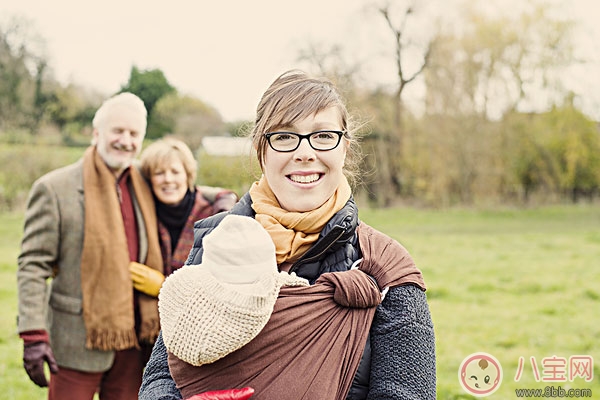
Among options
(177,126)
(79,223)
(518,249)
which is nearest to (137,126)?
(79,223)

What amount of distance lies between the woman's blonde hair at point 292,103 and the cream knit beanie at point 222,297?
429mm

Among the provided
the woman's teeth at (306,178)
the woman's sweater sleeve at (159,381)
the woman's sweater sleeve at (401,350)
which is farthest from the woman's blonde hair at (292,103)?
the woman's sweater sleeve at (159,381)

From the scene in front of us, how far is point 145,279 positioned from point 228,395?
2187 mm

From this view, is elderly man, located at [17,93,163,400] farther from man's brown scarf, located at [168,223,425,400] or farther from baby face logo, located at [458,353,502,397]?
baby face logo, located at [458,353,502,397]

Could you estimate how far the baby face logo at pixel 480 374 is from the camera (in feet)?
18.4

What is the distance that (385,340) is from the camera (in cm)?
Result: 177

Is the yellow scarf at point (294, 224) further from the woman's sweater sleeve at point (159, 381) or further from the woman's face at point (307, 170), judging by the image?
the woman's sweater sleeve at point (159, 381)

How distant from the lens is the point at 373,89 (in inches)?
967

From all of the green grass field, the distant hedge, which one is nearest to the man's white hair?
the green grass field

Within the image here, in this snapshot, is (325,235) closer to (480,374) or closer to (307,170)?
(307,170)

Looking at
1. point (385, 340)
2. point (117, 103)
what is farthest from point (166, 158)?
point (385, 340)

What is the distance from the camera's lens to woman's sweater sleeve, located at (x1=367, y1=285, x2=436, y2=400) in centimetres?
174

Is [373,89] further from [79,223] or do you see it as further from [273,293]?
[273,293]

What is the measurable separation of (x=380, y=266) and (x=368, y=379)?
1.00ft
